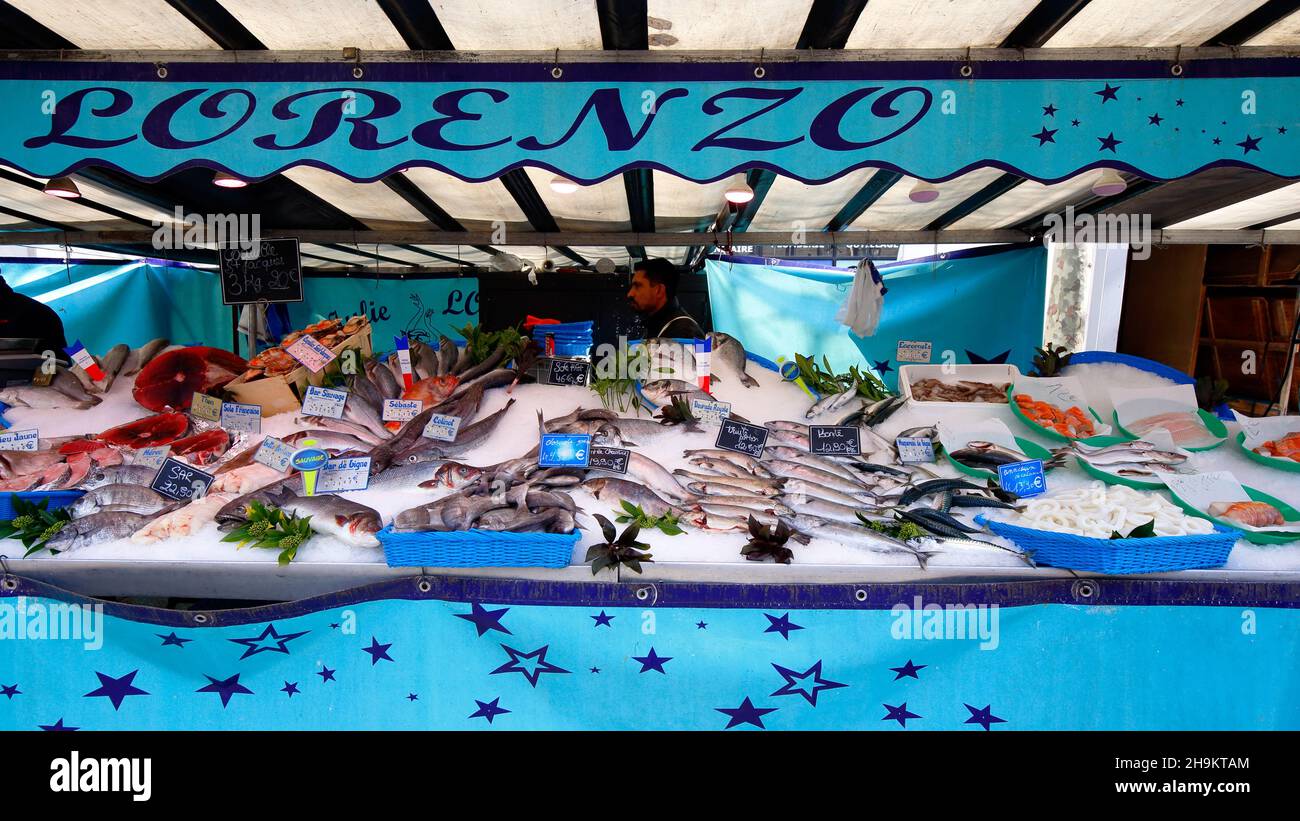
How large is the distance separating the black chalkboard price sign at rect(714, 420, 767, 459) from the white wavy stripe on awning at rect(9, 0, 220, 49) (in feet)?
8.23

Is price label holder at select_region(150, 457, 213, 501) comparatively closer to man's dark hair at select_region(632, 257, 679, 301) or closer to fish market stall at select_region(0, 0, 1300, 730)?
fish market stall at select_region(0, 0, 1300, 730)

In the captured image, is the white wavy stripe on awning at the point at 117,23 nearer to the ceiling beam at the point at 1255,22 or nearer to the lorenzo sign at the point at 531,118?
the lorenzo sign at the point at 531,118

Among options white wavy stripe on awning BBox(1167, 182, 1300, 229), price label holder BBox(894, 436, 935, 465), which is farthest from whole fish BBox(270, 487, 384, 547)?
white wavy stripe on awning BBox(1167, 182, 1300, 229)

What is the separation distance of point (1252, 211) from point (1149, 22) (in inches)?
142

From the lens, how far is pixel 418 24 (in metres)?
2.47

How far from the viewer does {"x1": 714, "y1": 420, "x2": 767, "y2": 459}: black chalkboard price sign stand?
3027mm

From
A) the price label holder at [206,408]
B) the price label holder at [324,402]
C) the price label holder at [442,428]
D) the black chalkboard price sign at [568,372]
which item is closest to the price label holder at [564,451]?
the price label holder at [442,428]

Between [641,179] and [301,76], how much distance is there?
232 cm

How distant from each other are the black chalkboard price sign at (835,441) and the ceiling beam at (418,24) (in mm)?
2188

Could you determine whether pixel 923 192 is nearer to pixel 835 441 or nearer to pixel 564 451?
pixel 835 441

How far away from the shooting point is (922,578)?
7.62ft

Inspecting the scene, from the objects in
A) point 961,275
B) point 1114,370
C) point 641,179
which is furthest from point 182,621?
point 961,275

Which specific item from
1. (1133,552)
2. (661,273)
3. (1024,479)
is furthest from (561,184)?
(1133,552)

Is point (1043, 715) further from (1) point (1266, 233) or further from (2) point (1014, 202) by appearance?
(1) point (1266, 233)
